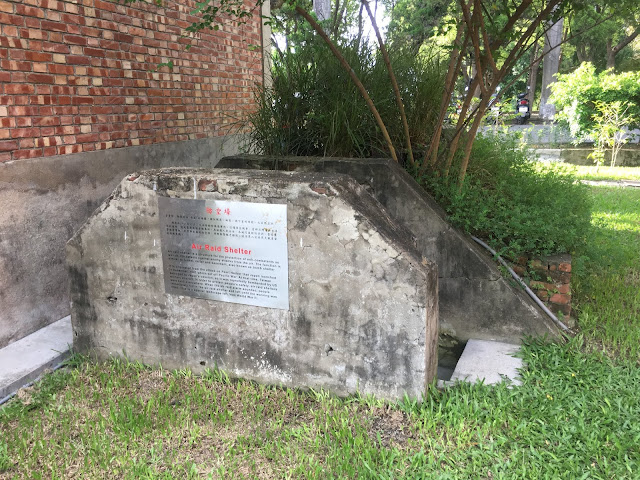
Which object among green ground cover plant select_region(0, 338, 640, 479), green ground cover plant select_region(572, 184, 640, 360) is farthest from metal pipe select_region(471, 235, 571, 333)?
green ground cover plant select_region(0, 338, 640, 479)

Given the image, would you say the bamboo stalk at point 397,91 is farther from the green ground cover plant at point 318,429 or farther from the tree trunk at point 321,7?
the tree trunk at point 321,7

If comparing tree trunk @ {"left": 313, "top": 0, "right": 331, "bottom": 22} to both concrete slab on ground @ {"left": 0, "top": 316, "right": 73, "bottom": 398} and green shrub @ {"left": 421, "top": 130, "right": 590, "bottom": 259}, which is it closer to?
green shrub @ {"left": 421, "top": 130, "right": 590, "bottom": 259}

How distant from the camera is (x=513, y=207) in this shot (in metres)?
4.78

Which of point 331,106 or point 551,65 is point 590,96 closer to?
point 551,65

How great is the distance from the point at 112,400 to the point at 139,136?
2.92 metres

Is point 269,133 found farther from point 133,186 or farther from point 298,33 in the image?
point 133,186

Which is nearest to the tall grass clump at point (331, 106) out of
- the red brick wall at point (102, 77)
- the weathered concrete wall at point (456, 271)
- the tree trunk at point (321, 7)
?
the weathered concrete wall at point (456, 271)

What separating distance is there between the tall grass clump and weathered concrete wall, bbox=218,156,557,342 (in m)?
0.60

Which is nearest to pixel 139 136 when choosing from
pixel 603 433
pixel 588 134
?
pixel 603 433

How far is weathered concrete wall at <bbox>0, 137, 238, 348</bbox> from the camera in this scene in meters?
4.06

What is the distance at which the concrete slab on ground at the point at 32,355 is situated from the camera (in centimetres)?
358

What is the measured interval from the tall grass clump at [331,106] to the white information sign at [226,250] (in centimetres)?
191

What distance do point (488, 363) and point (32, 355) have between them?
3214mm

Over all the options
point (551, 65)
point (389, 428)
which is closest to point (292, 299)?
point (389, 428)
